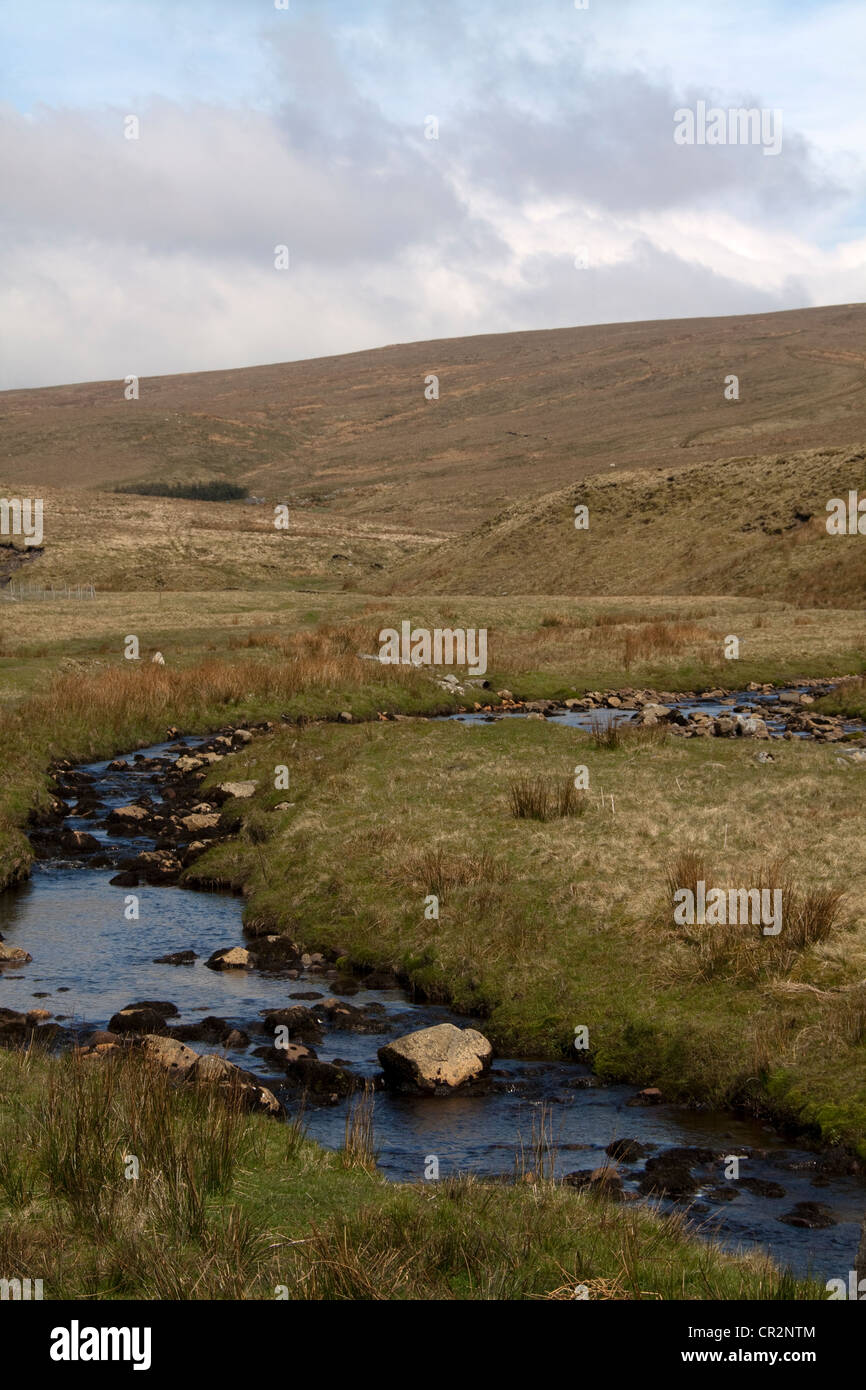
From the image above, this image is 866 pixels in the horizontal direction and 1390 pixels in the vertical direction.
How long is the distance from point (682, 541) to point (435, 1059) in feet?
259

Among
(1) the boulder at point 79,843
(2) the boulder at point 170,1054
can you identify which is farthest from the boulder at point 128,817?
(2) the boulder at point 170,1054

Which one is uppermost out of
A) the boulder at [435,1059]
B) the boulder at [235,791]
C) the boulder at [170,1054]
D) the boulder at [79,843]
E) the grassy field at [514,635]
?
the grassy field at [514,635]

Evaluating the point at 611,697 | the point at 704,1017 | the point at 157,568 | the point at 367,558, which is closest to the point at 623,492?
the point at 367,558

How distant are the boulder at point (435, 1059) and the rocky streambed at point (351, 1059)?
0.06ft

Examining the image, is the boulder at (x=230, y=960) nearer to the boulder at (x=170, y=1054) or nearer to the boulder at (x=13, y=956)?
the boulder at (x=13, y=956)

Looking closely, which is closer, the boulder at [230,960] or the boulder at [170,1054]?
the boulder at [170,1054]

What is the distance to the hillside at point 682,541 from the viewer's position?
251 feet

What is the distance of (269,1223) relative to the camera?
8.45 metres

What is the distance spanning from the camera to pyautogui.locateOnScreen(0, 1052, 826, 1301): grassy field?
7.20 meters

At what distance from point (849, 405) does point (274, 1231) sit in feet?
671

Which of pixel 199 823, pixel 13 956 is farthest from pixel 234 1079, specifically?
pixel 199 823

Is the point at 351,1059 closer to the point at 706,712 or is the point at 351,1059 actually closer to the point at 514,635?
the point at 706,712

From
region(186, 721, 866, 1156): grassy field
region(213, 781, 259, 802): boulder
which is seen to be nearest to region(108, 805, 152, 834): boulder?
region(213, 781, 259, 802): boulder
